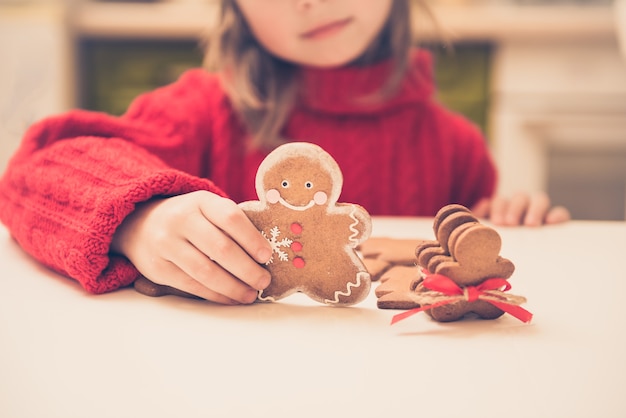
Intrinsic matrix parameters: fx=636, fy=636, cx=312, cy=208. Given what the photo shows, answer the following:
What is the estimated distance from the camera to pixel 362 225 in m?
0.48

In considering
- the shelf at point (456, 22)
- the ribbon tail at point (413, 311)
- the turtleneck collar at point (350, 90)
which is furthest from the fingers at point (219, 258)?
the shelf at point (456, 22)

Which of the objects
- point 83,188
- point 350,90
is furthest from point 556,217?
point 83,188

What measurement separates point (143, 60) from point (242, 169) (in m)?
1.21

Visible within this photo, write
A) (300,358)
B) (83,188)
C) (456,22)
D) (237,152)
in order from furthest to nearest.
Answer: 1. (456,22)
2. (237,152)
3. (83,188)
4. (300,358)

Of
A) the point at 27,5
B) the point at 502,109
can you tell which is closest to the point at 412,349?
the point at 502,109

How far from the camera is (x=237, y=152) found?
1118mm

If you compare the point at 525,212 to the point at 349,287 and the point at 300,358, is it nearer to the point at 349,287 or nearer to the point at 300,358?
the point at 349,287

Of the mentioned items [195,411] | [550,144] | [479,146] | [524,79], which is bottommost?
[195,411]

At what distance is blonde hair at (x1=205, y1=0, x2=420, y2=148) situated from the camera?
43.9 inches

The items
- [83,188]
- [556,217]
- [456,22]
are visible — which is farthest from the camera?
[456,22]

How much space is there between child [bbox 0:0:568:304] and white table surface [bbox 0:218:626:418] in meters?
0.04

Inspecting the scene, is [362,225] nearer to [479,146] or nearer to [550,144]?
[479,146]

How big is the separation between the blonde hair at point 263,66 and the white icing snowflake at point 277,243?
605mm

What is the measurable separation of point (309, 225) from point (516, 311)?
165 millimetres
